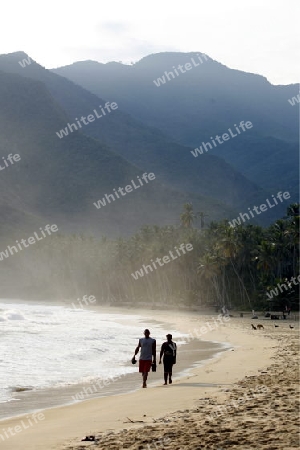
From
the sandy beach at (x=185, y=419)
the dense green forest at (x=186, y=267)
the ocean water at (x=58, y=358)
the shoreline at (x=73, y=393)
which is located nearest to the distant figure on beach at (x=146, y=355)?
the shoreline at (x=73, y=393)

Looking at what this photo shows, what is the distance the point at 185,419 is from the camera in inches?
409

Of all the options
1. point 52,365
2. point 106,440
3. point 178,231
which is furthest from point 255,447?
point 178,231

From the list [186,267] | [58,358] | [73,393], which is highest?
[186,267]

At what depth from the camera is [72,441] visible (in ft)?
31.3

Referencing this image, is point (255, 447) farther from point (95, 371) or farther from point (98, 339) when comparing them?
point (98, 339)

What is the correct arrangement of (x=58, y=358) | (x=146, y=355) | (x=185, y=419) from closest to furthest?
(x=185, y=419) < (x=146, y=355) < (x=58, y=358)

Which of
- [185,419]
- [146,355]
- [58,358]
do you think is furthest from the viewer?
[58,358]

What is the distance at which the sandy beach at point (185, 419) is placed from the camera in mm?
8648

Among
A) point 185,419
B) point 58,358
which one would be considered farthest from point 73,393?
point 58,358

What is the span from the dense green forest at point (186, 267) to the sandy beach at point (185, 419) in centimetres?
5937

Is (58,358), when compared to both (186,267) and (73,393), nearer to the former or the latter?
(73,393)

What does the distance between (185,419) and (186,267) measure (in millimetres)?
92114

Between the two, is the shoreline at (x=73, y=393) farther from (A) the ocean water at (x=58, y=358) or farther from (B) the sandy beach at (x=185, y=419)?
(B) the sandy beach at (x=185, y=419)

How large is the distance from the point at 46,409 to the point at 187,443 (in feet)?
21.6
